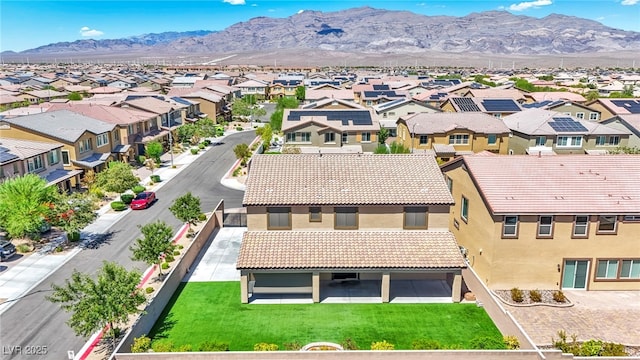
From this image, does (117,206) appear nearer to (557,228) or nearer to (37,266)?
(37,266)

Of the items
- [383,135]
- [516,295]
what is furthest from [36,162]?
[383,135]

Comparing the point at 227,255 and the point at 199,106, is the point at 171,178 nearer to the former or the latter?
the point at 227,255

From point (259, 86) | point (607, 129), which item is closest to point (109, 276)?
point (607, 129)

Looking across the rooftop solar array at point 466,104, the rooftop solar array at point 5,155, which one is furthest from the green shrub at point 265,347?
the rooftop solar array at point 466,104

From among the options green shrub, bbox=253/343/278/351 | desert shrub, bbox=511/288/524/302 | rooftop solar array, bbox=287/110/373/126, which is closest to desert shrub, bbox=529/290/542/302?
desert shrub, bbox=511/288/524/302

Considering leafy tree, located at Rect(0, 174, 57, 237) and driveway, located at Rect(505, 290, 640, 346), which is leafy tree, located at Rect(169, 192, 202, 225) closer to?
leafy tree, located at Rect(0, 174, 57, 237)

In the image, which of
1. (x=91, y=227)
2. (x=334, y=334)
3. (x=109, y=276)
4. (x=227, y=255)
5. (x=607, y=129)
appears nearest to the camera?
(x=109, y=276)

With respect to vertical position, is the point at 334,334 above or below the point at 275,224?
below
